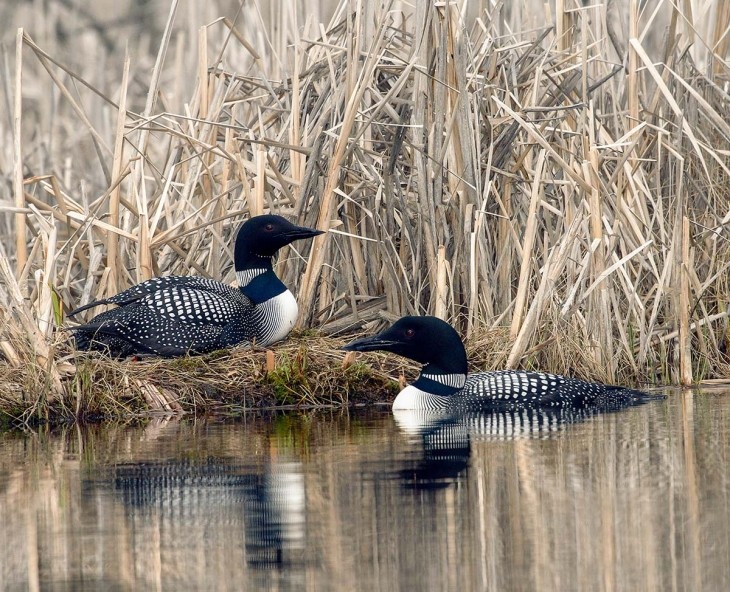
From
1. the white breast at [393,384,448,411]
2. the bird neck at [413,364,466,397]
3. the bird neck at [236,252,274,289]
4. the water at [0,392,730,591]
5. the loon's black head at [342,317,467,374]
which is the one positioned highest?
the bird neck at [236,252,274,289]

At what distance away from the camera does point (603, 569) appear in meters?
3.14

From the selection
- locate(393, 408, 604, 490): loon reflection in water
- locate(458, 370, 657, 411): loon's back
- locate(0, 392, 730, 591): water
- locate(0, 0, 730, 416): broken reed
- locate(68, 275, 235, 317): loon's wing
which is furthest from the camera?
locate(68, 275, 235, 317): loon's wing

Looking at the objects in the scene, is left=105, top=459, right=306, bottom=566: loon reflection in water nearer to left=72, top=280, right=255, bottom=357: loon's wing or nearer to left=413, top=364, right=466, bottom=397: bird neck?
left=413, top=364, right=466, bottom=397: bird neck

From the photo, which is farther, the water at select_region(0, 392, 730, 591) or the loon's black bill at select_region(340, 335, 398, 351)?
the loon's black bill at select_region(340, 335, 398, 351)

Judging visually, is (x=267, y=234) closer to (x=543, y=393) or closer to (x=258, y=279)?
(x=258, y=279)

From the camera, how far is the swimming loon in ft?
20.9

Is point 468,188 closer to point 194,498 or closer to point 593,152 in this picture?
point 593,152

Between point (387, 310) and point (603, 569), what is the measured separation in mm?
4317

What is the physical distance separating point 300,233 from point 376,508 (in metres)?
3.45

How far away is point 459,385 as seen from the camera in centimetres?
654

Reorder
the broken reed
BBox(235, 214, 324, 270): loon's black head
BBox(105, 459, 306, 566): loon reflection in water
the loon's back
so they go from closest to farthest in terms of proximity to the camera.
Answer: BBox(105, 459, 306, 566): loon reflection in water → the loon's back → the broken reed → BBox(235, 214, 324, 270): loon's black head

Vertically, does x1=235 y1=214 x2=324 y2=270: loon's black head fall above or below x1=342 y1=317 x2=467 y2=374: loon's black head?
above

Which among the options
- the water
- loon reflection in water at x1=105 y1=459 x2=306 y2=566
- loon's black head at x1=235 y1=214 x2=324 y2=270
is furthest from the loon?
loon reflection in water at x1=105 y1=459 x2=306 y2=566

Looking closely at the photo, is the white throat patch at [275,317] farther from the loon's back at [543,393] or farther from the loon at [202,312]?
the loon's back at [543,393]
